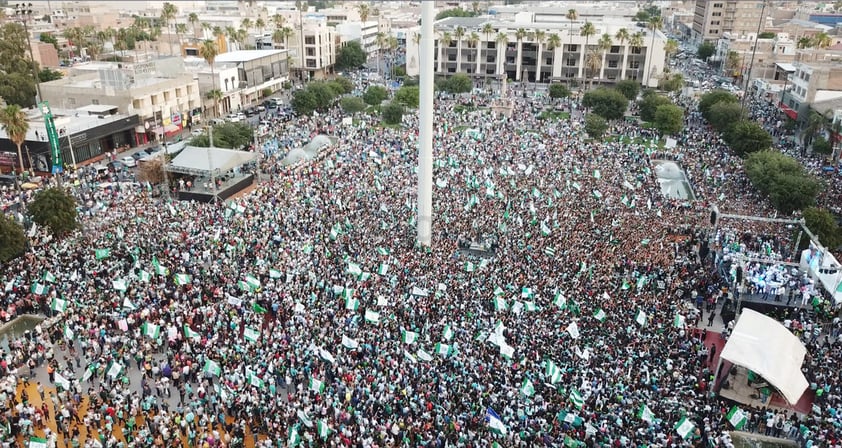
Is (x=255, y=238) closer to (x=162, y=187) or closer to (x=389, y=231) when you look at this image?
(x=389, y=231)

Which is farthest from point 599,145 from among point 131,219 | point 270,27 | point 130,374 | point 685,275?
point 270,27

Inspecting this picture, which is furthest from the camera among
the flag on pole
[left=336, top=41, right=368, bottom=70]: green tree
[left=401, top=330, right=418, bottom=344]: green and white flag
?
[left=336, top=41, right=368, bottom=70]: green tree

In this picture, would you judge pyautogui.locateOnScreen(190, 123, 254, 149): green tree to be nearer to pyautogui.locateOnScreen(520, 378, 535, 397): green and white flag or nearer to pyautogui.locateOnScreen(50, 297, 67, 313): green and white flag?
pyautogui.locateOnScreen(50, 297, 67, 313): green and white flag

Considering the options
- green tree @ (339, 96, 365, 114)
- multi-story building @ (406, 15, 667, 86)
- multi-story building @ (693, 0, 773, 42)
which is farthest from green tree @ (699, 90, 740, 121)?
multi-story building @ (693, 0, 773, 42)

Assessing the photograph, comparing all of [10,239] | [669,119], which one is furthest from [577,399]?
[669,119]

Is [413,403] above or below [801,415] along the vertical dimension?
above

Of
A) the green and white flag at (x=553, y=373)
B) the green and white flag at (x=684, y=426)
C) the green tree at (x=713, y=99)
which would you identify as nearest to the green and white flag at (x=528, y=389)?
the green and white flag at (x=553, y=373)

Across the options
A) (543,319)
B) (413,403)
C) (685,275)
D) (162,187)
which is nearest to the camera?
(413,403)
